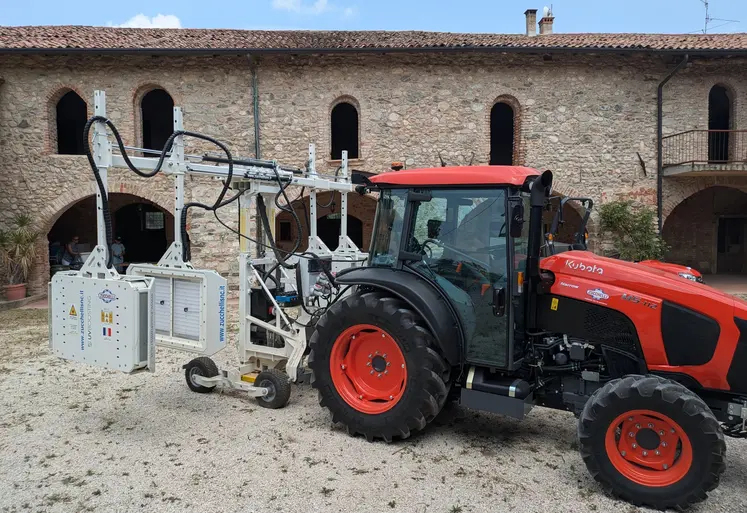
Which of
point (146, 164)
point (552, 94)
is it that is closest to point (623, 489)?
point (146, 164)

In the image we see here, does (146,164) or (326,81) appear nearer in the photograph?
(146,164)

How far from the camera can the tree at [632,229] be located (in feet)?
38.3

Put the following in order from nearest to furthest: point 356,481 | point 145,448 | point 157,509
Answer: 1. point 157,509
2. point 356,481
3. point 145,448

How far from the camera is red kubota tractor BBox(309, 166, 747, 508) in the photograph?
2.92m

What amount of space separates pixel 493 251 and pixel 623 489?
1575mm

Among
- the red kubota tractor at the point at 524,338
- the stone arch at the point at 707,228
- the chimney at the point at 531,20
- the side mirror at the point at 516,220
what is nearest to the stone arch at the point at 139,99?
the red kubota tractor at the point at 524,338

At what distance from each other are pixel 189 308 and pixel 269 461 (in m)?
1.45

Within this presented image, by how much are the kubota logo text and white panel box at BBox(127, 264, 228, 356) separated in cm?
260

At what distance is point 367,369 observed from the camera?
3955 millimetres

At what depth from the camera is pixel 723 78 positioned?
12.0 m

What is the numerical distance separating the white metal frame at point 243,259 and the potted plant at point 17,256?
8437 mm

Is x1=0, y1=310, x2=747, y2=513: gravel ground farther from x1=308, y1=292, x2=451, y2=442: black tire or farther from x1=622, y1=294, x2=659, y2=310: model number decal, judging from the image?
x1=622, y1=294, x2=659, y2=310: model number decal

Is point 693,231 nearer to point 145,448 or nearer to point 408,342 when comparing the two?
point 408,342

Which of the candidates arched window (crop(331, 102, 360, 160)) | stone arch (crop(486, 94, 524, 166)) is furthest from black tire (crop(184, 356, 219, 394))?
arched window (crop(331, 102, 360, 160))
